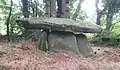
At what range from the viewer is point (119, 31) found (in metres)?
15.6

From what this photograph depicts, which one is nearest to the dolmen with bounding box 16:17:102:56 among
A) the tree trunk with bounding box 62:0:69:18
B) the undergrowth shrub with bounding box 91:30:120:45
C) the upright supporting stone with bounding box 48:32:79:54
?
the upright supporting stone with bounding box 48:32:79:54

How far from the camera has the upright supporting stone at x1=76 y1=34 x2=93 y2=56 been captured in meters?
7.15

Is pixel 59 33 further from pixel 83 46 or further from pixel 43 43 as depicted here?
pixel 83 46

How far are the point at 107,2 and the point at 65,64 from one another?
971cm

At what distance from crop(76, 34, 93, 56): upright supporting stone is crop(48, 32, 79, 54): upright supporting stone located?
1.27ft

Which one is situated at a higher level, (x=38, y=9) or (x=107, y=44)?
(x=38, y=9)

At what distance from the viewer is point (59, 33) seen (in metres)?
6.98

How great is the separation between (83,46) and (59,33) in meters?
0.96

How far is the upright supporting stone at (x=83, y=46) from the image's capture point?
7153 millimetres

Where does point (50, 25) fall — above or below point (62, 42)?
above

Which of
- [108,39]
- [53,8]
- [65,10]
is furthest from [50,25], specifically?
[108,39]

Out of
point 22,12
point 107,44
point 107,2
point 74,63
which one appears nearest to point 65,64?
point 74,63

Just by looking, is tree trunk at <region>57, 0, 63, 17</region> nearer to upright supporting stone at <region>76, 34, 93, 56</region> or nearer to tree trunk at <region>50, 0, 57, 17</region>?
tree trunk at <region>50, 0, 57, 17</region>

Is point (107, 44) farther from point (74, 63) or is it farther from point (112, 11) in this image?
point (74, 63)
